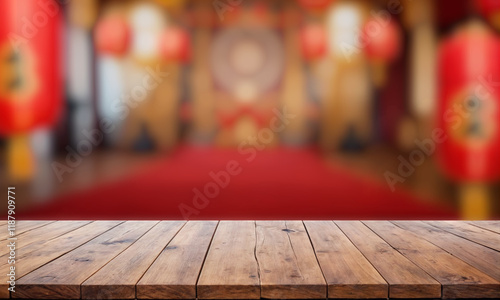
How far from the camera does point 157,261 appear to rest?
1135 mm

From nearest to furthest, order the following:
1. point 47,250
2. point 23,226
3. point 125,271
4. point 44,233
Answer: point 125,271, point 47,250, point 44,233, point 23,226

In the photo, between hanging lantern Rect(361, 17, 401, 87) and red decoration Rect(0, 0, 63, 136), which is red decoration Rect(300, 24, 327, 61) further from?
red decoration Rect(0, 0, 63, 136)

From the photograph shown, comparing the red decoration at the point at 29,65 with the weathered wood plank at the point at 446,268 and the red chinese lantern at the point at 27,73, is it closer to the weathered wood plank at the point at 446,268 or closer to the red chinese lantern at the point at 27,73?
the red chinese lantern at the point at 27,73

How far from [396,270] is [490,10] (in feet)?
4.39

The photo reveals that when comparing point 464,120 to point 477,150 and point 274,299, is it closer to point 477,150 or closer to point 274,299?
point 477,150

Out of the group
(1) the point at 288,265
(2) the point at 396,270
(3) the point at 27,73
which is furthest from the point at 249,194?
(3) the point at 27,73

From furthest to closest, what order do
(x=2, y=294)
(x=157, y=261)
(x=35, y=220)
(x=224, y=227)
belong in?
(x=35, y=220) < (x=224, y=227) < (x=157, y=261) < (x=2, y=294)

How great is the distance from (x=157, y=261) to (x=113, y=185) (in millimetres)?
845

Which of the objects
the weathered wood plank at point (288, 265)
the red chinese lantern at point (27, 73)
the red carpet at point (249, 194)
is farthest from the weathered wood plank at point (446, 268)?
the red chinese lantern at point (27, 73)

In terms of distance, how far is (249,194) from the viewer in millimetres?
1885

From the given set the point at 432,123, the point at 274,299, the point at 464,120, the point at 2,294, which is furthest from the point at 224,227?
the point at 464,120

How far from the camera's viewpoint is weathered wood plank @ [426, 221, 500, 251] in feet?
4.51

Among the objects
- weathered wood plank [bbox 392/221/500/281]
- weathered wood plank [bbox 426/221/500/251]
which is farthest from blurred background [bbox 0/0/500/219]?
weathered wood plank [bbox 392/221/500/281]

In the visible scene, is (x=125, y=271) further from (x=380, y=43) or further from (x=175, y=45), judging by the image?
(x=380, y=43)
